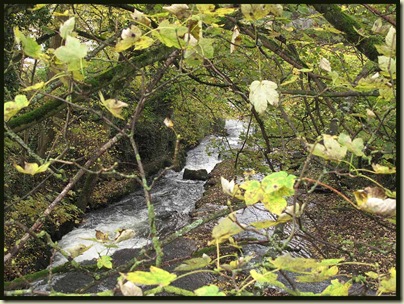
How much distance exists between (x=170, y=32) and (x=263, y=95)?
1.15ft

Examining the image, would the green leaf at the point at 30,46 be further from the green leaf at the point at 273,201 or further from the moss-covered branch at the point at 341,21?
the moss-covered branch at the point at 341,21

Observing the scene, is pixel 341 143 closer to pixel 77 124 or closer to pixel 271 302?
pixel 271 302

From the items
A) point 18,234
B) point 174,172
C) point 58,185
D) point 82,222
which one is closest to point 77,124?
point 58,185

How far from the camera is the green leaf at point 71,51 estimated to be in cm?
97

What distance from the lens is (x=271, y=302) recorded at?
102 centimetres

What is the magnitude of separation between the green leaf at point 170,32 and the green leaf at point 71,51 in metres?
0.26

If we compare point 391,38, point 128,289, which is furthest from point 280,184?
point 391,38

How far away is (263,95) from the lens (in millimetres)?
1188

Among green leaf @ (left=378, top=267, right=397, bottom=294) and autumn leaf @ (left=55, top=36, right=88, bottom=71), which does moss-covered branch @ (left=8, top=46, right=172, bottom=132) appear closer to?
autumn leaf @ (left=55, top=36, right=88, bottom=71)

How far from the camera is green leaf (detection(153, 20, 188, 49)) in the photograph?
114cm

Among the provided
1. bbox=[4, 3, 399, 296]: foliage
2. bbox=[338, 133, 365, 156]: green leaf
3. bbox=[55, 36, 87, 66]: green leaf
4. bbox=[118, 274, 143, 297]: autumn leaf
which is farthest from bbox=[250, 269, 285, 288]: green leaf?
bbox=[55, 36, 87, 66]: green leaf

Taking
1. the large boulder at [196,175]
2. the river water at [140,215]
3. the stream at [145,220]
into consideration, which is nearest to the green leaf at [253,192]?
the stream at [145,220]

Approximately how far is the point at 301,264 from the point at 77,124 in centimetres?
763

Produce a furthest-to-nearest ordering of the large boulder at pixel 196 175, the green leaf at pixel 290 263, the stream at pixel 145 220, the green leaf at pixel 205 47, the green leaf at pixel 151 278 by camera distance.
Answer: the large boulder at pixel 196 175 < the stream at pixel 145 220 < the green leaf at pixel 205 47 < the green leaf at pixel 290 263 < the green leaf at pixel 151 278
